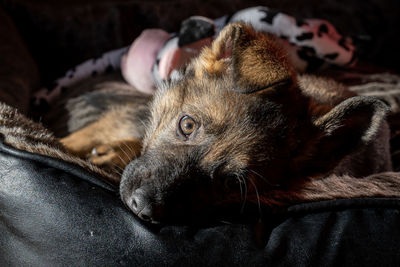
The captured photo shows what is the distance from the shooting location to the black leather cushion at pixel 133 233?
1292 mm

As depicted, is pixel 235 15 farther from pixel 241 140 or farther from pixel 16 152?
pixel 16 152

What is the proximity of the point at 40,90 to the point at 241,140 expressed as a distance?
247cm

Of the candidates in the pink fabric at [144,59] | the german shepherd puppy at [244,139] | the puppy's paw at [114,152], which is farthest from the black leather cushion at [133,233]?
the pink fabric at [144,59]

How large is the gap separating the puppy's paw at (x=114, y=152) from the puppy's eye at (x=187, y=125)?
0.60 m

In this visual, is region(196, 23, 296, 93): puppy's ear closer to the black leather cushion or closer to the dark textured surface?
the black leather cushion

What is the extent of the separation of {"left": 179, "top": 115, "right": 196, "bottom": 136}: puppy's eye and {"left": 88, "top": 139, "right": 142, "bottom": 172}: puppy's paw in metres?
0.60

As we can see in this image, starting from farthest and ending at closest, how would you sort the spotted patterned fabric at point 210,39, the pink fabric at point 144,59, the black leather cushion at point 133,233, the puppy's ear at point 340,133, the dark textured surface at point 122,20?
the dark textured surface at point 122,20
the pink fabric at point 144,59
the spotted patterned fabric at point 210,39
the puppy's ear at point 340,133
the black leather cushion at point 133,233

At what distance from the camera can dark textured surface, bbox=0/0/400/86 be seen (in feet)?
12.8

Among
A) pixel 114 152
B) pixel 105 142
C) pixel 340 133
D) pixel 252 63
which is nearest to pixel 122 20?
pixel 105 142

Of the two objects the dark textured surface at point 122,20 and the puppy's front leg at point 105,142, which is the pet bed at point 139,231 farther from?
the dark textured surface at point 122,20

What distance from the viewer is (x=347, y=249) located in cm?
132

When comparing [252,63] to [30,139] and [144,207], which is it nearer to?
[144,207]

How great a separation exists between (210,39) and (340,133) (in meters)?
1.31

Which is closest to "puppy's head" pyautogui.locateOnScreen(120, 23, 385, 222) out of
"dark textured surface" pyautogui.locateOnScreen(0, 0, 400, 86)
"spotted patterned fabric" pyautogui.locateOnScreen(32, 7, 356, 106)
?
"spotted patterned fabric" pyautogui.locateOnScreen(32, 7, 356, 106)
